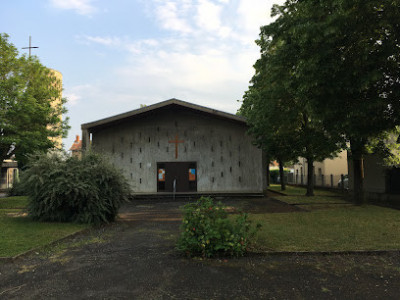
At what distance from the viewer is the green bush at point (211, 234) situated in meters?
6.25

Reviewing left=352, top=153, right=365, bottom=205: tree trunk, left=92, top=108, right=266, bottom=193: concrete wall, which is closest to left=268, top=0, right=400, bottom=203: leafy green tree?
left=352, top=153, right=365, bottom=205: tree trunk

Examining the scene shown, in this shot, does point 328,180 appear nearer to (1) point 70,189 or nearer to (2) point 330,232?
(2) point 330,232

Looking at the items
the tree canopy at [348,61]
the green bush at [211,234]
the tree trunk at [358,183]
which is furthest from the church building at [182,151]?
the green bush at [211,234]

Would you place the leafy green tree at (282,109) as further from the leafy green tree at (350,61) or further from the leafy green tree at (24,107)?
the leafy green tree at (24,107)

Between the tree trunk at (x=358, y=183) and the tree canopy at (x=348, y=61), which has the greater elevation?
the tree canopy at (x=348, y=61)

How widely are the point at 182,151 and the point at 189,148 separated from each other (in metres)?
0.59

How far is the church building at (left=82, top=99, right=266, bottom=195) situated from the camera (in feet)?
73.8

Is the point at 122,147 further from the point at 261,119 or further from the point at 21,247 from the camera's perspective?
the point at 21,247

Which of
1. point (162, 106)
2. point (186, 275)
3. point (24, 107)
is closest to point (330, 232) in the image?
point (186, 275)

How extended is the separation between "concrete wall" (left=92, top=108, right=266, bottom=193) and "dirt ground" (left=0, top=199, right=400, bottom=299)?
1532cm

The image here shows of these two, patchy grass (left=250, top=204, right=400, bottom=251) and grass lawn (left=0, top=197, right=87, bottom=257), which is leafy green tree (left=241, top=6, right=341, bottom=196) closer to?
patchy grass (left=250, top=204, right=400, bottom=251)

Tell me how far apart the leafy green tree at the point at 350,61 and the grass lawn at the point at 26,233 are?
9404 millimetres

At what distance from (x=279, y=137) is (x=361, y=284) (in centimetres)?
1551

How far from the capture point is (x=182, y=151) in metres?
22.7
